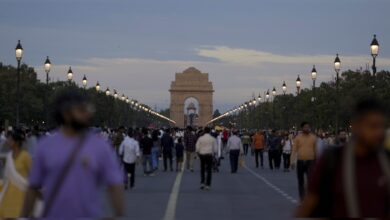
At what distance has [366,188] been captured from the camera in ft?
21.6

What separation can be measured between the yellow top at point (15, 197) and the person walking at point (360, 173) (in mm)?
5560

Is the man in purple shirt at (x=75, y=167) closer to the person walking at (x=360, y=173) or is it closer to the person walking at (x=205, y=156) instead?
the person walking at (x=360, y=173)

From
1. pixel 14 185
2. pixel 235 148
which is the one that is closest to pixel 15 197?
pixel 14 185

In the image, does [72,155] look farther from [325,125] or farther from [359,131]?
[325,125]

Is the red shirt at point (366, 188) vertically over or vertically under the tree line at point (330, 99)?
under

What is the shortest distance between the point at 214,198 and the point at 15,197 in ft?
40.3

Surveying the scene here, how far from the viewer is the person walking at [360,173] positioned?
6555 mm

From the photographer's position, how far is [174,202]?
72.3 feet

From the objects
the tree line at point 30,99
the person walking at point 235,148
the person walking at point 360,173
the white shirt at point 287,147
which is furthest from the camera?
the tree line at point 30,99

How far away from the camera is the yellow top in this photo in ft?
37.9

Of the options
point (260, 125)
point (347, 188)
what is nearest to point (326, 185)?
point (347, 188)

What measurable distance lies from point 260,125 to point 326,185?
458ft

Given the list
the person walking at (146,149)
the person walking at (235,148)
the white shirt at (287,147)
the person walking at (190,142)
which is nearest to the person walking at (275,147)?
the white shirt at (287,147)

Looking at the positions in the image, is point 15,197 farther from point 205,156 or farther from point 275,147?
point 275,147
